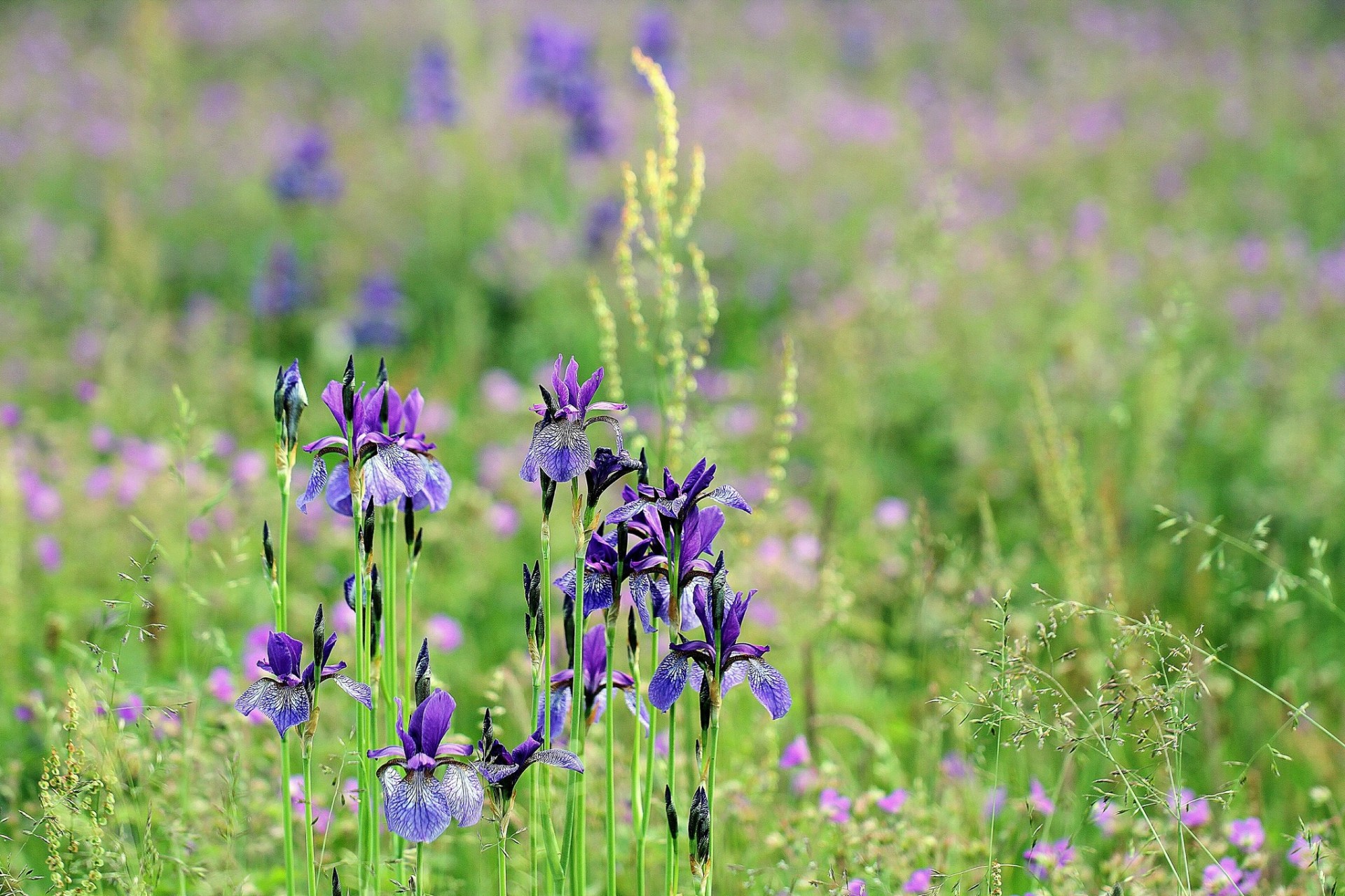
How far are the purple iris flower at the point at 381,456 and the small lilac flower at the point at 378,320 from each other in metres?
3.72

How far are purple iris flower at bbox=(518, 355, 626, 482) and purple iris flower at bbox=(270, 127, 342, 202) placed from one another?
17.3 feet

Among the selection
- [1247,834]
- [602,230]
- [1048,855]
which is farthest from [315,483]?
[602,230]

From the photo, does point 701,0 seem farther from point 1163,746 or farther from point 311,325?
point 1163,746

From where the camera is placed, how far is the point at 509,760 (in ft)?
3.69

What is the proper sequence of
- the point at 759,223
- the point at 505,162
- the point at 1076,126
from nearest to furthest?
the point at 759,223, the point at 505,162, the point at 1076,126

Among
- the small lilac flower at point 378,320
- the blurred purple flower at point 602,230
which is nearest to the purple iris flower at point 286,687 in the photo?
the small lilac flower at point 378,320

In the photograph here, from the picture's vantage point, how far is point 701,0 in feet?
48.8

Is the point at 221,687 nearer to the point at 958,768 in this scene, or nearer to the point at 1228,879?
the point at 958,768

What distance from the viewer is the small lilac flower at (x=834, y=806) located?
1727mm

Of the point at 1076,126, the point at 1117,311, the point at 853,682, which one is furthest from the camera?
the point at 1076,126

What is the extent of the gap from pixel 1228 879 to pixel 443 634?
1741 millimetres

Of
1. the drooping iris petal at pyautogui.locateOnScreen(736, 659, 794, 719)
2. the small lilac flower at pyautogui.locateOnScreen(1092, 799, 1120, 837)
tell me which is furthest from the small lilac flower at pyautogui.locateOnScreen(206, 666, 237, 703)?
the small lilac flower at pyautogui.locateOnScreen(1092, 799, 1120, 837)

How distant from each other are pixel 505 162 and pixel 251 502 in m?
4.50

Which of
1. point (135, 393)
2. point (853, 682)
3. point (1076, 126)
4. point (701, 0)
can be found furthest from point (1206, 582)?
point (701, 0)
